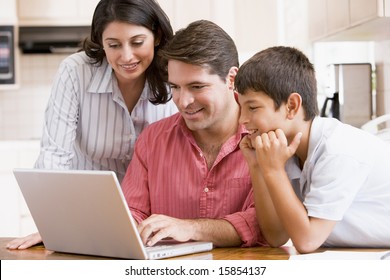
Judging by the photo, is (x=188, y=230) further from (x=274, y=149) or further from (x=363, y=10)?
(x=363, y=10)

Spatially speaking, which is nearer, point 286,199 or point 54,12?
point 286,199

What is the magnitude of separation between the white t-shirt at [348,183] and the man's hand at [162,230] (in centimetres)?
24

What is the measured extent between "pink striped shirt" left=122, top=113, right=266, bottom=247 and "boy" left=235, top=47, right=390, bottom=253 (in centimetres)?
14

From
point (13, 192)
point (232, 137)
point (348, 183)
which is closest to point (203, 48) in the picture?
point (232, 137)

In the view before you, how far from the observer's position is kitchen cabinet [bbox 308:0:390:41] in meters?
2.43

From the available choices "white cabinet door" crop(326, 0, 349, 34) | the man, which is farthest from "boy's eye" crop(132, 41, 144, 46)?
"white cabinet door" crop(326, 0, 349, 34)

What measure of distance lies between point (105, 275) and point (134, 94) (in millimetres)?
790

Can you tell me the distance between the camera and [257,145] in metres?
1.33

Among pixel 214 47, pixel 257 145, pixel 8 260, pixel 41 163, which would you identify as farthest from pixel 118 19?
pixel 8 260

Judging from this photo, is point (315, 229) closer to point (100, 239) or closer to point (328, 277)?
point (328, 277)

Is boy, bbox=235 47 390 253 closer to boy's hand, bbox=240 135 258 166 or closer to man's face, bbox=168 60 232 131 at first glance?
boy's hand, bbox=240 135 258 166

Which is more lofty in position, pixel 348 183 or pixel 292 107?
pixel 292 107

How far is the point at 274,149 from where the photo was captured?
130 cm

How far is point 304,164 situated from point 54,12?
2789 millimetres
